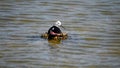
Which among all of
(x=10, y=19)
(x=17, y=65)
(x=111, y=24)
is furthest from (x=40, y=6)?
(x=17, y=65)

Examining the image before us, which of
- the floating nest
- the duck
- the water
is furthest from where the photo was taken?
the floating nest

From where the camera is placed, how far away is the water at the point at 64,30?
17375 millimetres

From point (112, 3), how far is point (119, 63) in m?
9.90

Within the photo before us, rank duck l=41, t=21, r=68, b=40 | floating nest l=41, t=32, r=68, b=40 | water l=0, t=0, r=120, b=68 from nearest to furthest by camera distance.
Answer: water l=0, t=0, r=120, b=68
duck l=41, t=21, r=68, b=40
floating nest l=41, t=32, r=68, b=40

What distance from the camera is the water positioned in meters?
17.4

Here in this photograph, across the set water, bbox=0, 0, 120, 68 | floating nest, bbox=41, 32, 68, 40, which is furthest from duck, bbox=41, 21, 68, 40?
water, bbox=0, 0, 120, 68

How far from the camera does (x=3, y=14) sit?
80.8ft

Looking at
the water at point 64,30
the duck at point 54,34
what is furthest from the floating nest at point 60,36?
the water at point 64,30

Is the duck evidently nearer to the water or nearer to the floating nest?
the floating nest

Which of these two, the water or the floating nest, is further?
the floating nest

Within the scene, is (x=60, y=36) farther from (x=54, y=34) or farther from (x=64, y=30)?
(x=64, y=30)

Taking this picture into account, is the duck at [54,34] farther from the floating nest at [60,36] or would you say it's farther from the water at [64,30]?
the water at [64,30]

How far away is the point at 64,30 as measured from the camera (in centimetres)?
2200

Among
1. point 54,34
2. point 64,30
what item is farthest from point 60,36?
point 64,30
